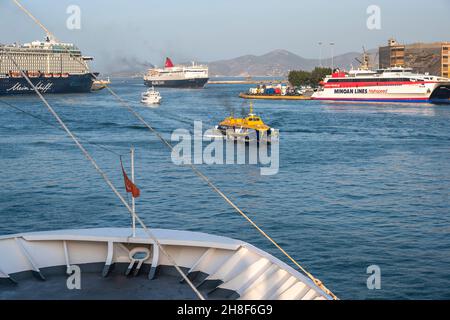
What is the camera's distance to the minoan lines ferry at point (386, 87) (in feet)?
197

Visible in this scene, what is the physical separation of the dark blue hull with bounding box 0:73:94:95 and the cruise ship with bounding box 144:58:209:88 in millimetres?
26892

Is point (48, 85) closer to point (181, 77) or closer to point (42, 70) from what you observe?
point (42, 70)

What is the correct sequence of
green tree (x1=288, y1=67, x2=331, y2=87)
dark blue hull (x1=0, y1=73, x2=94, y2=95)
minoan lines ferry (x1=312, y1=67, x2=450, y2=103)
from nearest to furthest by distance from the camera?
minoan lines ferry (x1=312, y1=67, x2=450, y2=103), dark blue hull (x1=0, y1=73, x2=94, y2=95), green tree (x1=288, y1=67, x2=331, y2=87)

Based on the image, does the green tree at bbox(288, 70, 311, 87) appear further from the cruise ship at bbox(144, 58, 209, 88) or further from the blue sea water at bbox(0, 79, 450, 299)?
the blue sea water at bbox(0, 79, 450, 299)

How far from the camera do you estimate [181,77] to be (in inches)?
4195

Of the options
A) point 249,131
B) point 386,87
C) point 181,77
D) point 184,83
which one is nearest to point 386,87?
point 386,87

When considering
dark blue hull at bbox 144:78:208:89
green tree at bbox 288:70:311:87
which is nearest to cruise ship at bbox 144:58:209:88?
dark blue hull at bbox 144:78:208:89

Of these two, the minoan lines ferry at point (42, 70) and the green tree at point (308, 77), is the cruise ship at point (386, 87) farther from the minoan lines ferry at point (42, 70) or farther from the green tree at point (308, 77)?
the minoan lines ferry at point (42, 70)

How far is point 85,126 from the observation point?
3847 cm

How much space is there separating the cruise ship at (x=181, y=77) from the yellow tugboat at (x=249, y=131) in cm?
7208

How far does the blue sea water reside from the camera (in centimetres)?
1195

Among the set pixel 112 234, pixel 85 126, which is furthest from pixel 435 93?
pixel 112 234

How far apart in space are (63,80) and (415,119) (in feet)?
153

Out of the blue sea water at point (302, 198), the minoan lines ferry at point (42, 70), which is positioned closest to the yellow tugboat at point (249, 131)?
the blue sea water at point (302, 198)
